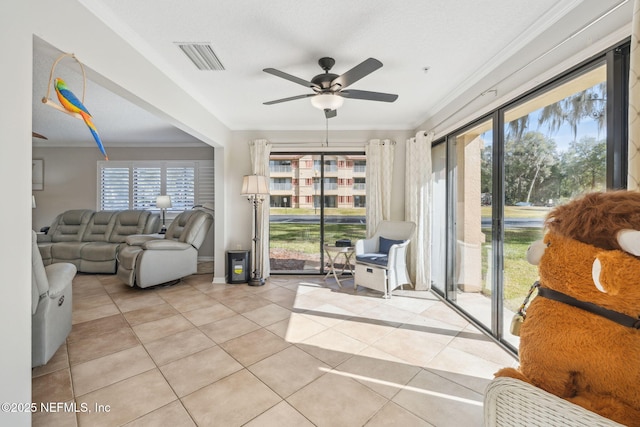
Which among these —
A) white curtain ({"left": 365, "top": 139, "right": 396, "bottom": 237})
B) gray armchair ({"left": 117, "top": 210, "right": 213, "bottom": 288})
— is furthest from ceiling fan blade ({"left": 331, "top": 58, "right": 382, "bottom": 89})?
gray armchair ({"left": 117, "top": 210, "right": 213, "bottom": 288})

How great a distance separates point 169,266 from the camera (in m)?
3.76

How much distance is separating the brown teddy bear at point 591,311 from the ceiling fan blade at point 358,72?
1464 mm

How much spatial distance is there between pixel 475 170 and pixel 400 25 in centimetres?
166

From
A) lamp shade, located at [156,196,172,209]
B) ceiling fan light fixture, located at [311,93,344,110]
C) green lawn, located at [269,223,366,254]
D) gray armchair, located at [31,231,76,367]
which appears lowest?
gray armchair, located at [31,231,76,367]

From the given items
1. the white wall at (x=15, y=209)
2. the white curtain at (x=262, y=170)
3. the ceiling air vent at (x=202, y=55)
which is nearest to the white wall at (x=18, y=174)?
the white wall at (x=15, y=209)

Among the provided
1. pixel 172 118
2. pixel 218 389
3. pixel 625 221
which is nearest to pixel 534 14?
pixel 625 221

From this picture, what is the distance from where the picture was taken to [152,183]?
5.64 metres

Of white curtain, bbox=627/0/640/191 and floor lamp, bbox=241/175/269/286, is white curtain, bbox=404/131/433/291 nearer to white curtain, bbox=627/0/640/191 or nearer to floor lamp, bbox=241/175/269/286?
floor lamp, bbox=241/175/269/286

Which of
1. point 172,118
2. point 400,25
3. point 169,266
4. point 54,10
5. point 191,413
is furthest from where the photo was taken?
point 169,266

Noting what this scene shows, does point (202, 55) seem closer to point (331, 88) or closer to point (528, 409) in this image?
point (331, 88)

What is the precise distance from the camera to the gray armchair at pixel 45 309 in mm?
1742

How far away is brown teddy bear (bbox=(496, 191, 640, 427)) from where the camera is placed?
2.14ft

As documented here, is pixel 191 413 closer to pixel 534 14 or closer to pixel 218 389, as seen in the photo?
pixel 218 389

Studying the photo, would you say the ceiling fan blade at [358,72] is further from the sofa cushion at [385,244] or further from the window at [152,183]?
the window at [152,183]
